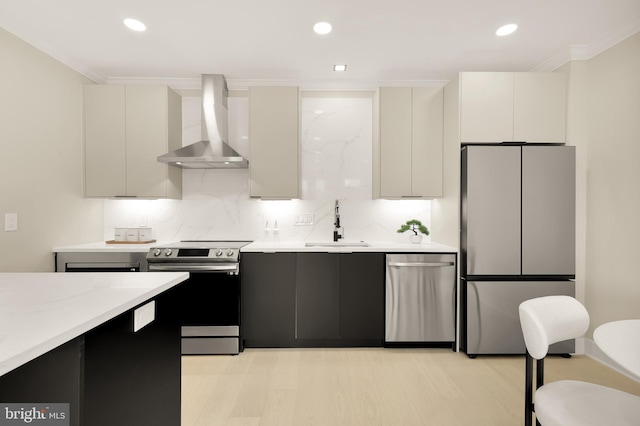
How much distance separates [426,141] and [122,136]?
3.07 metres

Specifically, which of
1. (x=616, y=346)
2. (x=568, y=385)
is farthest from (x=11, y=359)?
(x=568, y=385)

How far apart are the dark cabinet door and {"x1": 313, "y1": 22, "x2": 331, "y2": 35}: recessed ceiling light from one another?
6.34ft

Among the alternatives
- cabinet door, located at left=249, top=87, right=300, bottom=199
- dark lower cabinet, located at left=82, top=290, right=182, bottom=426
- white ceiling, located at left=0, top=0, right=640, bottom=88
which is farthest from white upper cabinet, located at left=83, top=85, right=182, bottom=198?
dark lower cabinet, located at left=82, top=290, right=182, bottom=426

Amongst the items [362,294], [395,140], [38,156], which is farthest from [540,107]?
[38,156]

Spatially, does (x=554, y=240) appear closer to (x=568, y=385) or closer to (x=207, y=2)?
(x=568, y=385)

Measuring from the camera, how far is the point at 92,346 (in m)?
1.04

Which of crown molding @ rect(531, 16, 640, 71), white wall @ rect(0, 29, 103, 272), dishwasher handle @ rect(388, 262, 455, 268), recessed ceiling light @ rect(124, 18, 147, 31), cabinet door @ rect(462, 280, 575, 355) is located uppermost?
recessed ceiling light @ rect(124, 18, 147, 31)

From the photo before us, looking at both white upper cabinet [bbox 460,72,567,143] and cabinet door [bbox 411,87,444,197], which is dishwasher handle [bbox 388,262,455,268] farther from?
white upper cabinet [bbox 460,72,567,143]

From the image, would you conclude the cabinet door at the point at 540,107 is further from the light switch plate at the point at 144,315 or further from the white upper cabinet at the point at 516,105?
the light switch plate at the point at 144,315

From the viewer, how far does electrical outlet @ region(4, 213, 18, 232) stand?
2613 mm

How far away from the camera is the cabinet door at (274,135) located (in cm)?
341

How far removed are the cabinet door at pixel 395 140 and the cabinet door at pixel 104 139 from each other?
2.63m

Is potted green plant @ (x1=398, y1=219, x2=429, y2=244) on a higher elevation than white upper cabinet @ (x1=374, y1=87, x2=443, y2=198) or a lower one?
lower

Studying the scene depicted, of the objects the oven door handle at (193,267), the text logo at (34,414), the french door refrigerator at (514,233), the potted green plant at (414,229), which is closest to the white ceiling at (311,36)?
the french door refrigerator at (514,233)
